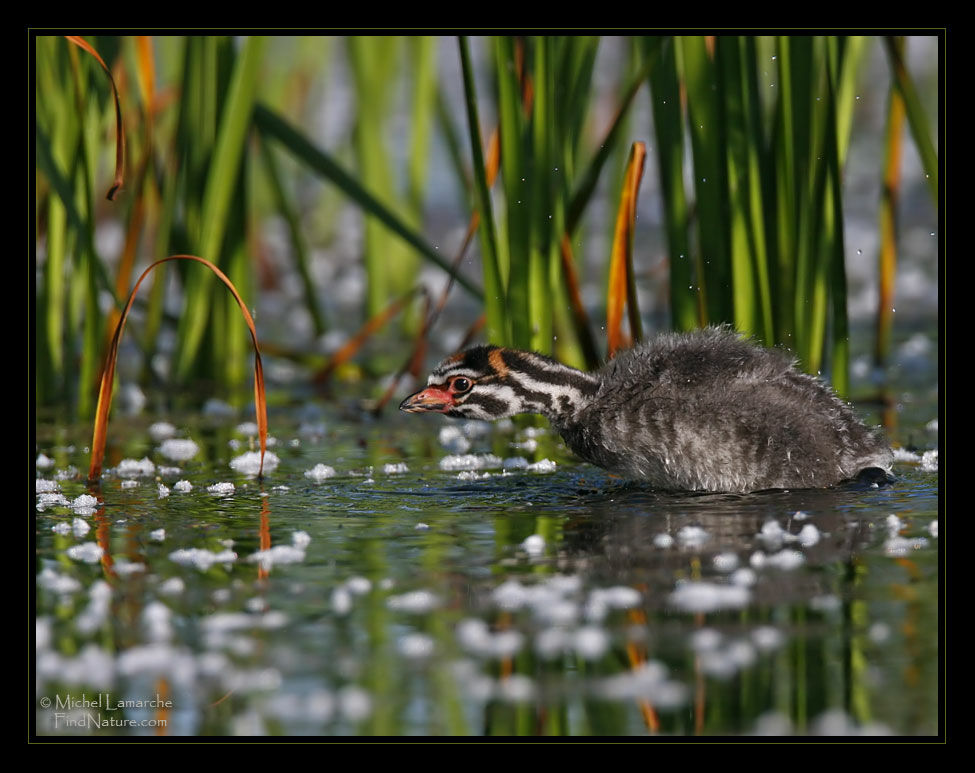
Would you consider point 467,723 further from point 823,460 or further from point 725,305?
point 725,305

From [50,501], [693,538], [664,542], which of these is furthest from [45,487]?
[693,538]

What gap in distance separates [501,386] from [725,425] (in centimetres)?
126

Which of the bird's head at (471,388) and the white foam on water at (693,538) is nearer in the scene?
the white foam on water at (693,538)

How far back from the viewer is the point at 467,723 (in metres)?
4.39

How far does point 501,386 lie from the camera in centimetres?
778

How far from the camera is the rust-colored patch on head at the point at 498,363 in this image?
7754 mm

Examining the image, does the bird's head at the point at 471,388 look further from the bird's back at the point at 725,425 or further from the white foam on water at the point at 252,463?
the white foam on water at the point at 252,463

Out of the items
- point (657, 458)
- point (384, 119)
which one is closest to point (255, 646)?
point (657, 458)

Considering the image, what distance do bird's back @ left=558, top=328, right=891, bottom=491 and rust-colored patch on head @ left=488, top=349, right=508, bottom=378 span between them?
54cm

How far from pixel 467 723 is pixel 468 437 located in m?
4.73

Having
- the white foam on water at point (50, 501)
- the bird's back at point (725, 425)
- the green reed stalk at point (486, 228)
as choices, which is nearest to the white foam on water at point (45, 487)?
the white foam on water at point (50, 501)

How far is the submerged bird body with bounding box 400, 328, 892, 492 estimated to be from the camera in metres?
7.24

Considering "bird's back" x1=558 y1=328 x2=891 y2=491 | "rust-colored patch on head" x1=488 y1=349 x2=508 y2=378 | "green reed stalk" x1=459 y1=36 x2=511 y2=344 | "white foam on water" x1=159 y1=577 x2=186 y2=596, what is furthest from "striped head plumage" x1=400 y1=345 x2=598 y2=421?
"white foam on water" x1=159 y1=577 x2=186 y2=596

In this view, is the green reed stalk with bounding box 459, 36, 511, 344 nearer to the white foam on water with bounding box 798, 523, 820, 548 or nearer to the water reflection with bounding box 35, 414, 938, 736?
the water reflection with bounding box 35, 414, 938, 736
